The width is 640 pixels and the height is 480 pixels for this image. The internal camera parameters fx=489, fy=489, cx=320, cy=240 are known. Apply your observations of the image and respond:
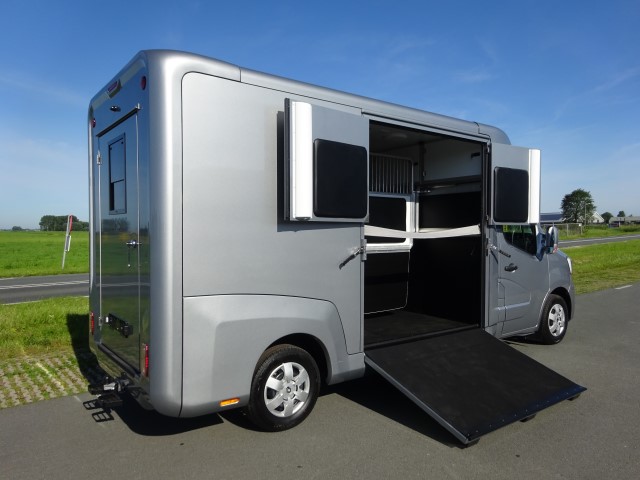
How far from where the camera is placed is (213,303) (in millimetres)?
3389

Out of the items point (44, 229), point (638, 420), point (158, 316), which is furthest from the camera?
point (44, 229)

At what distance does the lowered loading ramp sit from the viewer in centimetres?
386

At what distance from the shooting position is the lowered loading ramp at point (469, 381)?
12.6 ft

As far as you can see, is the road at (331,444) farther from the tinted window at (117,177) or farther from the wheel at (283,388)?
the tinted window at (117,177)

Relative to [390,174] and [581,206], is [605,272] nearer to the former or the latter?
[390,174]

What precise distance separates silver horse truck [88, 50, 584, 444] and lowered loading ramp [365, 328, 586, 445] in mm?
18

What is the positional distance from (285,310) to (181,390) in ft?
3.07

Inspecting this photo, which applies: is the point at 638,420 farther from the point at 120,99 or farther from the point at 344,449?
the point at 120,99

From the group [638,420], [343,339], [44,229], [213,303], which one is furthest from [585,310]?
[44,229]

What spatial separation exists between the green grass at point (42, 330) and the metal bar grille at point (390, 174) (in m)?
4.33

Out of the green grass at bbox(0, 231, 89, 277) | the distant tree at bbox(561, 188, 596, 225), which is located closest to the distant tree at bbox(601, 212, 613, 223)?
the distant tree at bbox(561, 188, 596, 225)

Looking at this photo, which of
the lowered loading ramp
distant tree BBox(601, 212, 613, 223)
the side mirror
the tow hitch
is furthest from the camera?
distant tree BBox(601, 212, 613, 223)

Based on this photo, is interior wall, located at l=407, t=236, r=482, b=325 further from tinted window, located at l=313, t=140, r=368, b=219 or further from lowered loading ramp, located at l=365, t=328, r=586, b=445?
tinted window, located at l=313, t=140, r=368, b=219

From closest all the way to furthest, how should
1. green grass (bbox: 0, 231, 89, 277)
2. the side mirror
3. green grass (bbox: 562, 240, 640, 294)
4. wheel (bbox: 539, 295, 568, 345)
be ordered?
the side mirror
wheel (bbox: 539, 295, 568, 345)
green grass (bbox: 562, 240, 640, 294)
green grass (bbox: 0, 231, 89, 277)
